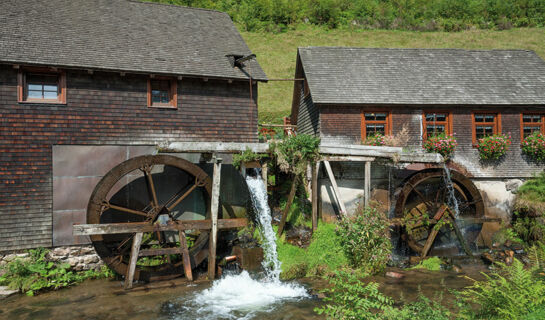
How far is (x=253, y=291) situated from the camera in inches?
321

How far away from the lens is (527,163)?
41.5ft

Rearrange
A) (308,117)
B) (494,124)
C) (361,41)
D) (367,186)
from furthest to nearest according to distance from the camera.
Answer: (361,41) < (308,117) < (494,124) < (367,186)

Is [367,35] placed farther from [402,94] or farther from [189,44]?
[189,44]

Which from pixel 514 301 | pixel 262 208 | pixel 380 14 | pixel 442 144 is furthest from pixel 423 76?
pixel 380 14

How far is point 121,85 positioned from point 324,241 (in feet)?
22.2

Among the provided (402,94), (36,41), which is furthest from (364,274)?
(36,41)

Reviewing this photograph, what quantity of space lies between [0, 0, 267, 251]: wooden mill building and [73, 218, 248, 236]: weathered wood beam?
1384 millimetres

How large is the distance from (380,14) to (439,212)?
39.5 metres

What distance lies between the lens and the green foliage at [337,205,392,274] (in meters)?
8.81

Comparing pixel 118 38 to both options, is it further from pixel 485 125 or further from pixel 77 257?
pixel 485 125

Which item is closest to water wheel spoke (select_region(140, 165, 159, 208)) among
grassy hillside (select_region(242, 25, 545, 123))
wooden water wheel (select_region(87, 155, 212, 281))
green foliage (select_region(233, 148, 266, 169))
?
wooden water wheel (select_region(87, 155, 212, 281))

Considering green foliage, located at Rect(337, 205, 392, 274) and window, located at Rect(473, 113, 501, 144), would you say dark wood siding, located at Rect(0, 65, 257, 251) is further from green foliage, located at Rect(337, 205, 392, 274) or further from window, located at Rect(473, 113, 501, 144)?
window, located at Rect(473, 113, 501, 144)

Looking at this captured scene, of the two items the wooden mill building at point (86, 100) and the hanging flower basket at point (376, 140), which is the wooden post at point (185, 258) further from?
the hanging flower basket at point (376, 140)

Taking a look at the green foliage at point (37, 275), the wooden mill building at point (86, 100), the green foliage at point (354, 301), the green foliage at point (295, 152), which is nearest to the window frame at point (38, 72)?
the wooden mill building at point (86, 100)
